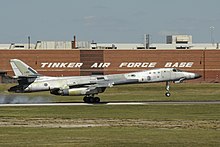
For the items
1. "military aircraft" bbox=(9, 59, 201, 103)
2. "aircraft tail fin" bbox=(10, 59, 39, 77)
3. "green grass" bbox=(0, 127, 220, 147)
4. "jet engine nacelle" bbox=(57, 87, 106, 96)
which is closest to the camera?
"green grass" bbox=(0, 127, 220, 147)

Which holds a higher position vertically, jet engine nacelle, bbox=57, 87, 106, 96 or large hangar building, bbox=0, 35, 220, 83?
large hangar building, bbox=0, 35, 220, 83

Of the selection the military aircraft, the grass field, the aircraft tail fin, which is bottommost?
the grass field

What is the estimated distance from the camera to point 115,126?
3578 cm

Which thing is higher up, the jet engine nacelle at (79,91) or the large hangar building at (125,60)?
the large hangar building at (125,60)

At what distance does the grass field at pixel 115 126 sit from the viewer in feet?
88.3

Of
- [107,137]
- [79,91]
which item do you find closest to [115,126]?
[107,137]

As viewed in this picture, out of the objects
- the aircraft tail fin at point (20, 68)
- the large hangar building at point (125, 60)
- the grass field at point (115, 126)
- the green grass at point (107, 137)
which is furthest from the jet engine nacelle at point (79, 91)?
the large hangar building at point (125, 60)

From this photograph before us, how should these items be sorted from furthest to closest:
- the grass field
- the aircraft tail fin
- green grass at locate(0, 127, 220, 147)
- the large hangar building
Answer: the large hangar building → the aircraft tail fin → the grass field → green grass at locate(0, 127, 220, 147)

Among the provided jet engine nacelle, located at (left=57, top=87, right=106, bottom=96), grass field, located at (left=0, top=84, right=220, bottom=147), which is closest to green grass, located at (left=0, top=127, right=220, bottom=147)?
grass field, located at (left=0, top=84, right=220, bottom=147)

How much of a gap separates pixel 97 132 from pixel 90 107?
25.3m

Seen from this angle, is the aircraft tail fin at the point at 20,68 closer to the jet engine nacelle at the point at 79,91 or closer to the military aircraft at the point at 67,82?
the military aircraft at the point at 67,82

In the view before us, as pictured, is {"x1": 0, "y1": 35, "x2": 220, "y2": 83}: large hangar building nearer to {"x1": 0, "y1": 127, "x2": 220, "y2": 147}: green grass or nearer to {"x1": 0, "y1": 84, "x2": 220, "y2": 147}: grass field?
{"x1": 0, "y1": 84, "x2": 220, "y2": 147}: grass field

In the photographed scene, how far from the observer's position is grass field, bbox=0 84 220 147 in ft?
88.3

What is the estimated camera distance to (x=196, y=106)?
55.9 m
